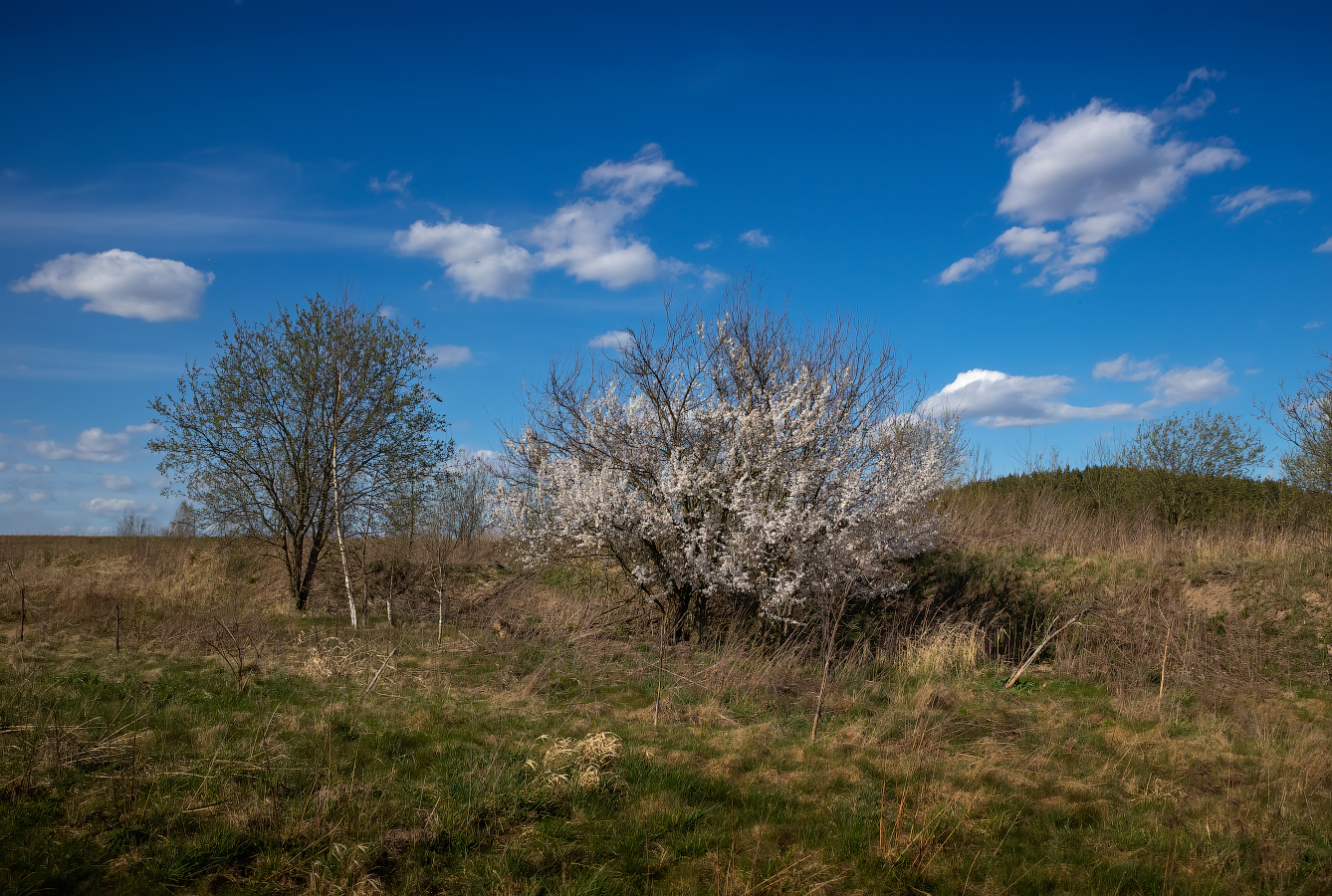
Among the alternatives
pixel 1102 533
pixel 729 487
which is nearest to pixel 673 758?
pixel 729 487

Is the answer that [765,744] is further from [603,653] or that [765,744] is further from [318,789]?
[603,653]

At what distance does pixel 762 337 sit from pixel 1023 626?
6.77m

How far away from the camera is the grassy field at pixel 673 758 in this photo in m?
3.91

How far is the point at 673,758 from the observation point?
560cm

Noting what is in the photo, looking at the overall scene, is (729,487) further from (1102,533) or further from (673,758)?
(1102,533)

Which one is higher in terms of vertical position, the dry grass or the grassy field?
the dry grass

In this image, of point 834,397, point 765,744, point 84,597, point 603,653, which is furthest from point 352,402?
point 765,744

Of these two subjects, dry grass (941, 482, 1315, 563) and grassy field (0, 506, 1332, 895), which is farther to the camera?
dry grass (941, 482, 1315, 563)

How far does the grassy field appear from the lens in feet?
12.8

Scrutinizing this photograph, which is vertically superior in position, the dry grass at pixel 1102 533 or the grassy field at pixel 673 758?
the dry grass at pixel 1102 533

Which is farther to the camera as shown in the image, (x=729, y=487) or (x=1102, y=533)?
(x=1102, y=533)

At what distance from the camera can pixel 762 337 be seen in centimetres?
1180

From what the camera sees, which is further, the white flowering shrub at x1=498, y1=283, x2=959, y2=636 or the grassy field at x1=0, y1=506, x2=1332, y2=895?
the white flowering shrub at x1=498, y1=283, x2=959, y2=636

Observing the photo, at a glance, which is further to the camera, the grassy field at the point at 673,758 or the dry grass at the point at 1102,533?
the dry grass at the point at 1102,533
